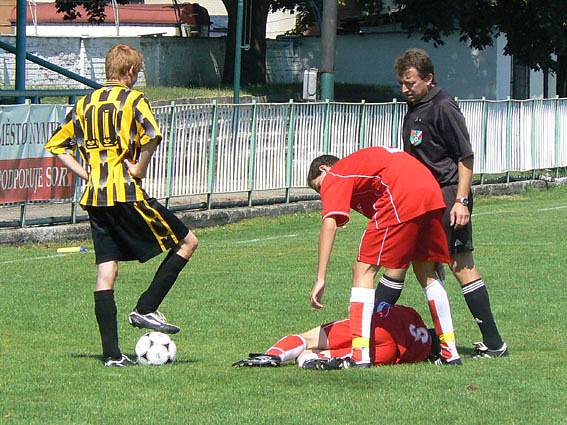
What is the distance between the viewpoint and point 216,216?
62.9 feet

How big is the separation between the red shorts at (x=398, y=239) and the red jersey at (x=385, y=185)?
48 mm

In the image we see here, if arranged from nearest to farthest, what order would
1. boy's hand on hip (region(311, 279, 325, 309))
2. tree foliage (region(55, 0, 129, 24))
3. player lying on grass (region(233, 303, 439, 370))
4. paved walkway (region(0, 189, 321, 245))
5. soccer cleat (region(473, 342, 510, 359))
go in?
boy's hand on hip (region(311, 279, 325, 309)) < player lying on grass (region(233, 303, 439, 370)) < soccer cleat (region(473, 342, 510, 359)) < paved walkway (region(0, 189, 321, 245)) < tree foliage (region(55, 0, 129, 24))

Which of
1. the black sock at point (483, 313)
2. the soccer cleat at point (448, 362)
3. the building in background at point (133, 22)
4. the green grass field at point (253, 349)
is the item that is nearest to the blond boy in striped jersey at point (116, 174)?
the green grass field at point (253, 349)

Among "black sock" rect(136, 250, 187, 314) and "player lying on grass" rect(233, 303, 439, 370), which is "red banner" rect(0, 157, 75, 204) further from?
"player lying on grass" rect(233, 303, 439, 370)

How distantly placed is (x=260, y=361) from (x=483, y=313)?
1573 millimetres

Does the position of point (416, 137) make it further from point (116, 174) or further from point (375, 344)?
point (116, 174)

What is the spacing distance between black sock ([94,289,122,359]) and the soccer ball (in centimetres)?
15

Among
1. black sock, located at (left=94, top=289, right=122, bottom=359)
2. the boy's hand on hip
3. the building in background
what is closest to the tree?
the building in background

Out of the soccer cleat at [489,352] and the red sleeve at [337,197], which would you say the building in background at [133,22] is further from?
the red sleeve at [337,197]

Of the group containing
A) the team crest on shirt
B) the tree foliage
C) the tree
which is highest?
the tree foliage

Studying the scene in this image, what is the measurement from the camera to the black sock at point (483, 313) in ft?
26.6

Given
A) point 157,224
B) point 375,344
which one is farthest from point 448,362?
point 157,224

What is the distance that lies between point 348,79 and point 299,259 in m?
34.7

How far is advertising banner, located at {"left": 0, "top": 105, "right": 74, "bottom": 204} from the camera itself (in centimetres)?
1609
